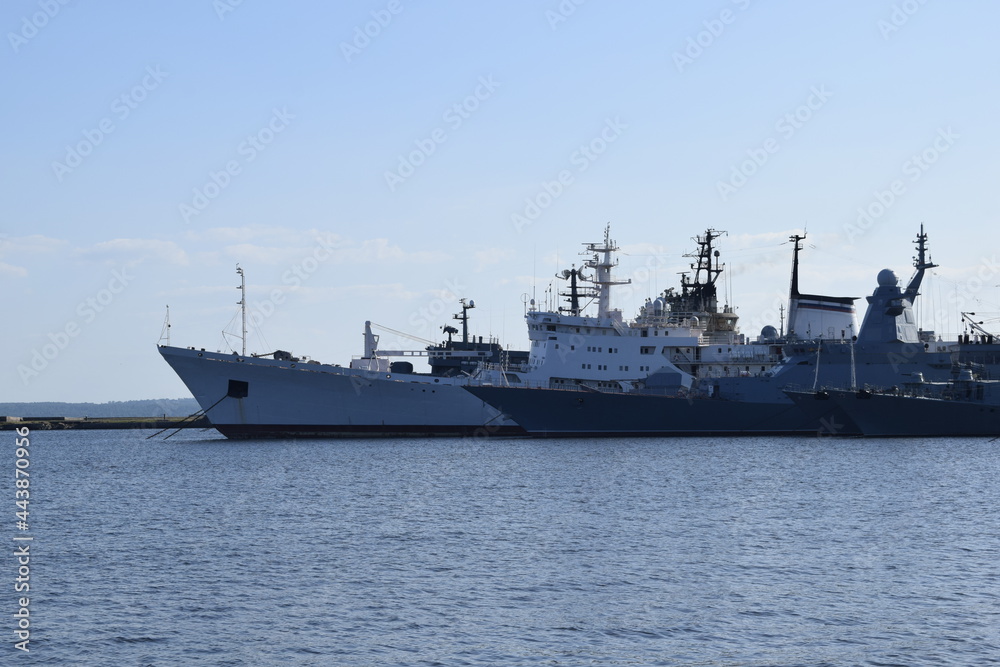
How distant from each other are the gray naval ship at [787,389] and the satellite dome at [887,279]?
0.05m

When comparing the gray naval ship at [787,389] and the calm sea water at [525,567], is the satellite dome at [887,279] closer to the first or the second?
the gray naval ship at [787,389]

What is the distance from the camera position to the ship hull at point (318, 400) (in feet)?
176

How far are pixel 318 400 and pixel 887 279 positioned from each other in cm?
2854

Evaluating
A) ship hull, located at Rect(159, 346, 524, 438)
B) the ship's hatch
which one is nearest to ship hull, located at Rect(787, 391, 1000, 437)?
ship hull, located at Rect(159, 346, 524, 438)

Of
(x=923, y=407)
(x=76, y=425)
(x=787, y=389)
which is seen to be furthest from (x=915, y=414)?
(x=76, y=425)

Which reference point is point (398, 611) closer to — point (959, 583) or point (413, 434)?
point (959, 583)

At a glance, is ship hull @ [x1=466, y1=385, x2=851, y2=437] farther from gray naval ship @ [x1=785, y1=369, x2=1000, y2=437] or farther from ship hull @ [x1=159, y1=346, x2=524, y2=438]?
ship hull @ [x1=159, y1=346, x2=524, y2=438]

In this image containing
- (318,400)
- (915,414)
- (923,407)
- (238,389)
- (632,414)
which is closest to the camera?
(923,407)

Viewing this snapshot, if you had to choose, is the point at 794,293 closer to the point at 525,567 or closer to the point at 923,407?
the point at 923,407

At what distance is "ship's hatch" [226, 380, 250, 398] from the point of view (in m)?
53.8

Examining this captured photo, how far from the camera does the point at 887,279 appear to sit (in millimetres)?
52031

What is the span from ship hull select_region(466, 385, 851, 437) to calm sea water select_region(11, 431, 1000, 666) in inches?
492

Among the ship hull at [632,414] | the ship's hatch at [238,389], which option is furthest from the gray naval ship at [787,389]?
the ship's hatch at [238,389]

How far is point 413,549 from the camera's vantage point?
72.7ft
